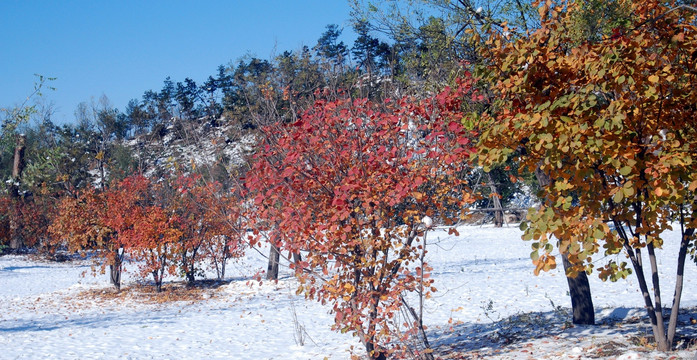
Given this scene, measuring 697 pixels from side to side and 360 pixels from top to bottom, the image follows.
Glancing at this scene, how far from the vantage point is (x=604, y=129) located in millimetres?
4137

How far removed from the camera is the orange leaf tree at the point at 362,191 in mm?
5172

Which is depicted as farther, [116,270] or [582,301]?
[116,270]

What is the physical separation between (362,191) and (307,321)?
6.53m

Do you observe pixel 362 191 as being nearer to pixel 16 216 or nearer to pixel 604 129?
pixel 604 129

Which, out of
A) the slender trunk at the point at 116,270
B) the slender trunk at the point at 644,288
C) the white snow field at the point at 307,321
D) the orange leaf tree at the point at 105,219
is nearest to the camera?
the slender trunk at the point at 644,288

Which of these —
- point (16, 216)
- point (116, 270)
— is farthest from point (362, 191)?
point (16, 216)

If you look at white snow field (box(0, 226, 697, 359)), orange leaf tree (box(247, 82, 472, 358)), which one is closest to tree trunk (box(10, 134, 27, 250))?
white snow field (box(0, 226, 697, 359))

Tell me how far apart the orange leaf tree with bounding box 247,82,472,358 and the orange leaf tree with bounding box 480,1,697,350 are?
0.79 m

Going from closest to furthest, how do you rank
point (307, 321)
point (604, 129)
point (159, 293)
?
point (604, 129)
point (307, 321)
point (159, 293)

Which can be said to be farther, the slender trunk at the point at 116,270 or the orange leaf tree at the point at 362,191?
the slender trunk at the point at 116,270

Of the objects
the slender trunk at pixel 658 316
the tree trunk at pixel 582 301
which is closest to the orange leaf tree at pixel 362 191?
the slender trunk at pixel 658 316

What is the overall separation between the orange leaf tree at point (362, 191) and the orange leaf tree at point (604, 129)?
0.79 m

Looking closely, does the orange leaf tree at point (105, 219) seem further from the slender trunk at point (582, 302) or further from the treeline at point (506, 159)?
the slender trunk at point (582, 302)

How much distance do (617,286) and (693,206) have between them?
8.92 m
